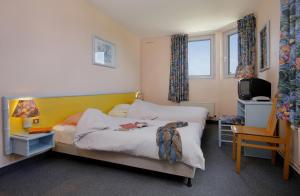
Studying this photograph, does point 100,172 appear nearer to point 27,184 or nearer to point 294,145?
point 27,184

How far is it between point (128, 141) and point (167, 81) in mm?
3446

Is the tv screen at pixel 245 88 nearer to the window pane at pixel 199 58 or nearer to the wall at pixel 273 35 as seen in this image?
the wall at pixel 273 35

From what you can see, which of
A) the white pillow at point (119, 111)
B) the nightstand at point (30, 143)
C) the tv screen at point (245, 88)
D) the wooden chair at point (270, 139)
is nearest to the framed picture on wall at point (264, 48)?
the tv screen at point (245, 88)

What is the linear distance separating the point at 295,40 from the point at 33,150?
9.50ft

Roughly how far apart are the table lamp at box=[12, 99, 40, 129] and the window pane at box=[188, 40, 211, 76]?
13.3 feet

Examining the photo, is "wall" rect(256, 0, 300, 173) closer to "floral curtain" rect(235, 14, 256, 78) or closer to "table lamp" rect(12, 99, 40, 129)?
"floral curtain" rect(235, 14, 256, 78)

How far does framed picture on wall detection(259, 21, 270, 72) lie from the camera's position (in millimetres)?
2797

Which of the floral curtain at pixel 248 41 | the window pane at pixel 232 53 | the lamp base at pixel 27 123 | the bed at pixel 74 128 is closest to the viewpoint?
the bed at pixel 74 128

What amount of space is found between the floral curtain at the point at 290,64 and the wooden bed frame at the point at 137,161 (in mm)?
1092

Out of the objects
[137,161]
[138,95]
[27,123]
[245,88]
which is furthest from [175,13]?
[27,123]

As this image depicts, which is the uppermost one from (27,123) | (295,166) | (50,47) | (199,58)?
(199,58)

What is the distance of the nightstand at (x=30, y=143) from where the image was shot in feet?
6.04

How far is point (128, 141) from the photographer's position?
6.17 ft

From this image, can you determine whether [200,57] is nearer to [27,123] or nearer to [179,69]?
[179,69]
